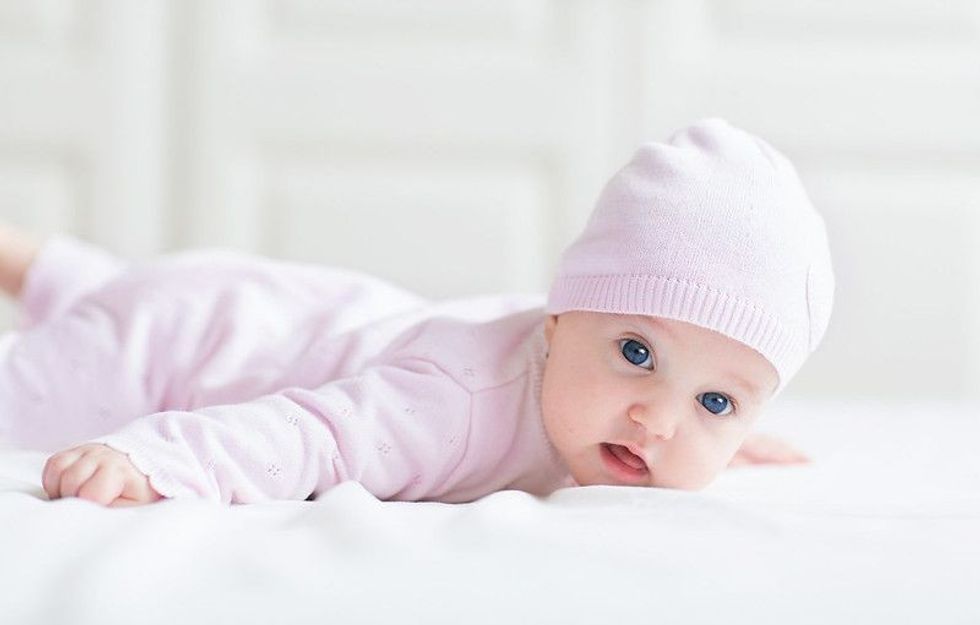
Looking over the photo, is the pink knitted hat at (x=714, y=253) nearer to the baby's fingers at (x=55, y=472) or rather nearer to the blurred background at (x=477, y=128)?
the baby's fingers at (x=55, y=472)

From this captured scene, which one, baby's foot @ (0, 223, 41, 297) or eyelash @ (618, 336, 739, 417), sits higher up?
eyelash @ (618, 336, 739, 417)

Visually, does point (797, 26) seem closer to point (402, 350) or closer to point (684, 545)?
point (402, 350)

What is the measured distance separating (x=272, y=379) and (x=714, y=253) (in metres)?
0.43

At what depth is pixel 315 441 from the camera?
1.00m

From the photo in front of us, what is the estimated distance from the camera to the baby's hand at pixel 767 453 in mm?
1324

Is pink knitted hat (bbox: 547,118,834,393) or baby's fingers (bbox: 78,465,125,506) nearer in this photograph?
baby's fingers (bbox: 78,465,125,506)

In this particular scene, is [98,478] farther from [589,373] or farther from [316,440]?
[589,373]

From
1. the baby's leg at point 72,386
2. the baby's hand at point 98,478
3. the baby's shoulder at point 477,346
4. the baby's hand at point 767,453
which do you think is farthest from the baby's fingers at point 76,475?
the baby's hand at point 767,453

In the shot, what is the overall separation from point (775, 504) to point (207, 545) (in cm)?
44

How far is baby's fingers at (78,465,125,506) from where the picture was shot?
0.84 meters

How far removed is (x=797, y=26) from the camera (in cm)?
219

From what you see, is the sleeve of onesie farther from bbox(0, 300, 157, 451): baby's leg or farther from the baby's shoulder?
bbox(0, 300, 157, 451): baby's leg

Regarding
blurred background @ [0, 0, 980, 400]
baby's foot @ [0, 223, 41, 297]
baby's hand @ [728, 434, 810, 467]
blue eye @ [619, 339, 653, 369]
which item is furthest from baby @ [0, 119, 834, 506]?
blurred background @ [0, 0, 980, 400]

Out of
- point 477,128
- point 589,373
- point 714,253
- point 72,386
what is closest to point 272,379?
point 72,386
